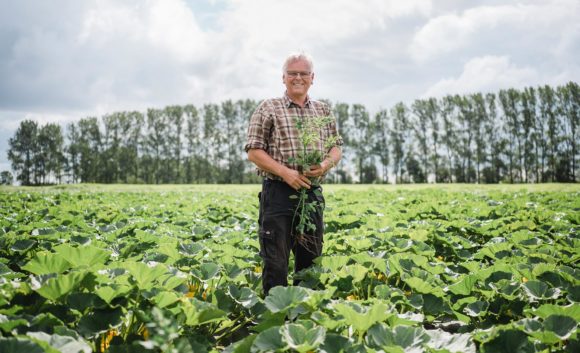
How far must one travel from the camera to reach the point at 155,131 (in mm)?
56344

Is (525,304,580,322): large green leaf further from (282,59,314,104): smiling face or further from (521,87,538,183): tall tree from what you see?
(521,87,538,183): tall tree

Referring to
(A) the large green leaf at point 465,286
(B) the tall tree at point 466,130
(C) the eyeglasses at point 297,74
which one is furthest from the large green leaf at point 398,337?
(B) the tall tree at point 466,130

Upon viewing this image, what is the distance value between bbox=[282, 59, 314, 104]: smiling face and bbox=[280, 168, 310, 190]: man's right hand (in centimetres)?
65

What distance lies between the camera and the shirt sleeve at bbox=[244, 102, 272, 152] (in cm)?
312

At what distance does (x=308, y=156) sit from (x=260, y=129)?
44cm

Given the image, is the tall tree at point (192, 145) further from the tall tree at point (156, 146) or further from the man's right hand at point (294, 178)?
the man's right hand at point (294, 178)

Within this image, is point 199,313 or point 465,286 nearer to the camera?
point 199,313

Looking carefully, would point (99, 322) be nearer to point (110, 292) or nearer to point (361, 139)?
point (110, 292)

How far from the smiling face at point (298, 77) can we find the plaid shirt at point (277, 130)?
12cm

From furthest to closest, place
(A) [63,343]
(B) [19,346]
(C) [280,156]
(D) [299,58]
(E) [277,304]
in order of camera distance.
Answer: (C) [280,156] < (D) [299,58] < (E) [277,304] < (A) [63,343] < (B) [19,346]

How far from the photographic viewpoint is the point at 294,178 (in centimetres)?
299

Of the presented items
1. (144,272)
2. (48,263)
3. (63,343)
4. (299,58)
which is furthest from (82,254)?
(299,58)

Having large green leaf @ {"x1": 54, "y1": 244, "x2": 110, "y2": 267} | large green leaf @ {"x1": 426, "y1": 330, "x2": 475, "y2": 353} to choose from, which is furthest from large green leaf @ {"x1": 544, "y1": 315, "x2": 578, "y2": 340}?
large green leaf @ {"x1": 54, "y1": 244, "x2": 110, "y2": 267}

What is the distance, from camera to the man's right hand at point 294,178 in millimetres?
2992
